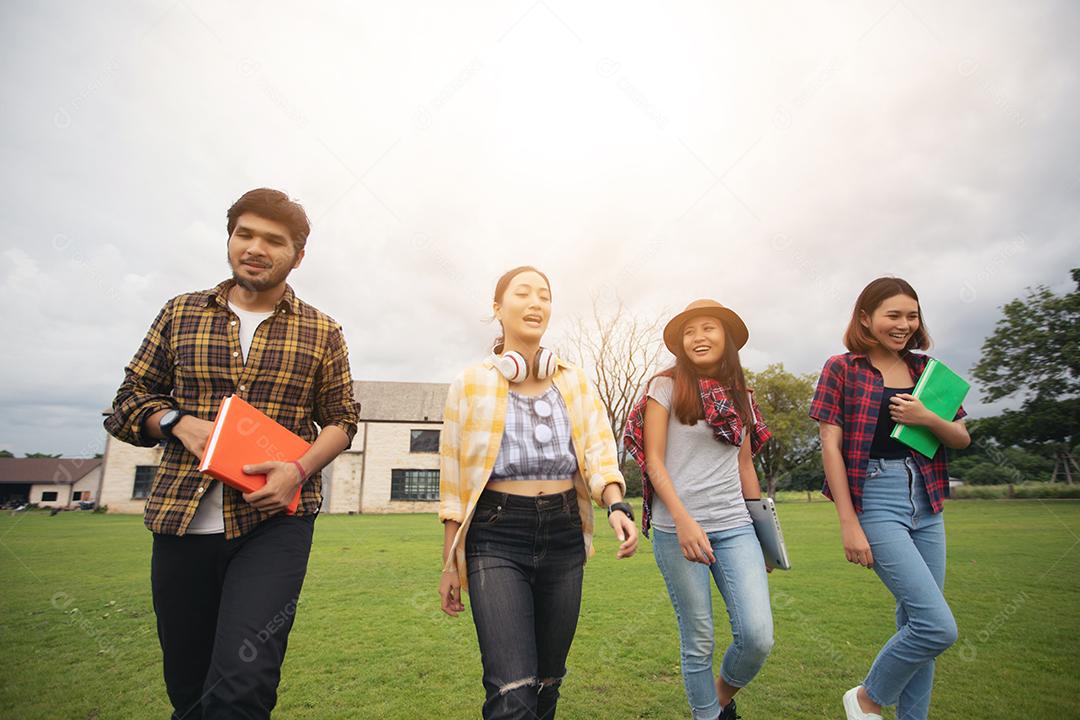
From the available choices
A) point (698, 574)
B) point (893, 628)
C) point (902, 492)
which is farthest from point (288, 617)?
point (893, 628)

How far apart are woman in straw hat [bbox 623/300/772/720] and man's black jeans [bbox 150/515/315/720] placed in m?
2.15

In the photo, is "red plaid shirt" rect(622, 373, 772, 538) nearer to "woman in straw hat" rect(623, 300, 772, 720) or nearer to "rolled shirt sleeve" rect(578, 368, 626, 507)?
"woman in straw hat" rect(623, 300, 772, 720)

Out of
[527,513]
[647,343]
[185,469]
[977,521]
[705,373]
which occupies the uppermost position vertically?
[647,343]

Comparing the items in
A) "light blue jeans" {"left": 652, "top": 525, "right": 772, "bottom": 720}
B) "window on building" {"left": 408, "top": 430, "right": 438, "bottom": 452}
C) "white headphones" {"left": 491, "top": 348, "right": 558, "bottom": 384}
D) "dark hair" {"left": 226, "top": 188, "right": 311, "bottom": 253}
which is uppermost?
"window on building" {"left": 408, "top": 430, "right": 438, "bottom": 452}

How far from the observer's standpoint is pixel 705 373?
3.97 m

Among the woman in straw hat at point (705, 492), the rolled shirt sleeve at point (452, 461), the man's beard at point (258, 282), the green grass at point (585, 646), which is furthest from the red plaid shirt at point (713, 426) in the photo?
the man's beard at point (258, 282)

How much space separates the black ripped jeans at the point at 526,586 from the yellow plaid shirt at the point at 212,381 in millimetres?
913

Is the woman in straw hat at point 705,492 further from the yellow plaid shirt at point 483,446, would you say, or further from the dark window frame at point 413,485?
the dark window frame at point 413,485

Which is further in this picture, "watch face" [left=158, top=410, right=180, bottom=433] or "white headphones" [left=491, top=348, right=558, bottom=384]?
"white headphones" [left=491, top=348, right=558, bottom=384]

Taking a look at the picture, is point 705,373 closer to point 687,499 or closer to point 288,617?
point 687,499

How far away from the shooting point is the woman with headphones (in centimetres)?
267

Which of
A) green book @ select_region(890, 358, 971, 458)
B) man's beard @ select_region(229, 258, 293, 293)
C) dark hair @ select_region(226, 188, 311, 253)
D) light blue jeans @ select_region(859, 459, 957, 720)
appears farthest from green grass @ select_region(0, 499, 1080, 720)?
dark hair @ select_region(226, 188, 311, 253)

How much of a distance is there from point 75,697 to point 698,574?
5.21 meters

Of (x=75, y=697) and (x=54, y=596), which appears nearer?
(x=75, y=697)
